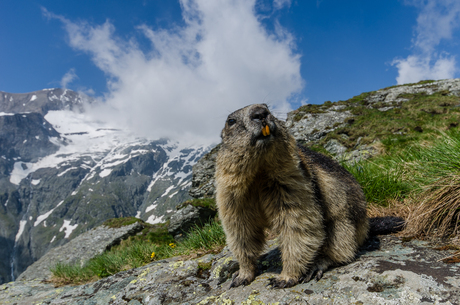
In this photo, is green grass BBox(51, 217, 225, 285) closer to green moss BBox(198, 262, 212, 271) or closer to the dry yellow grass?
green moss BBox(198, 262, 212, 271)

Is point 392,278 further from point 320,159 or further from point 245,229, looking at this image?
point 320,159

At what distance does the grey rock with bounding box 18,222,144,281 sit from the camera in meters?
15.8

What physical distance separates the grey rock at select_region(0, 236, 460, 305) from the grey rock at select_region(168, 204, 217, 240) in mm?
8024

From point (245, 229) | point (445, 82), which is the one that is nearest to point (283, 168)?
point (245, 229)

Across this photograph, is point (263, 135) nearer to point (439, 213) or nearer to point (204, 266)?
point (439, 213)

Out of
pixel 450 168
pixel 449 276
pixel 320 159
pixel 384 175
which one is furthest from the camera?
pixel 384 175

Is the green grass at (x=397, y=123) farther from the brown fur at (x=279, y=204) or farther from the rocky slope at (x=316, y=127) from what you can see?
the brown fur at (x=279, y=204)

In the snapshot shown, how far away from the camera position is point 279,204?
133 inches

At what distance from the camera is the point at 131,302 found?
425 cm

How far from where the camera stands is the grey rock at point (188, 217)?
13.6 m

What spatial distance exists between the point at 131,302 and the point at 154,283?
0.51 meters

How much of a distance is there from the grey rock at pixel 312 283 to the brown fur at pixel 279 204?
10.3 inches

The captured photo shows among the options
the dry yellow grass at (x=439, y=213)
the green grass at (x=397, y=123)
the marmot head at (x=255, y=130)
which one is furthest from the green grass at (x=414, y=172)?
the green grass at (x=397, y=123)

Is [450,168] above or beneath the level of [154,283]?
above
